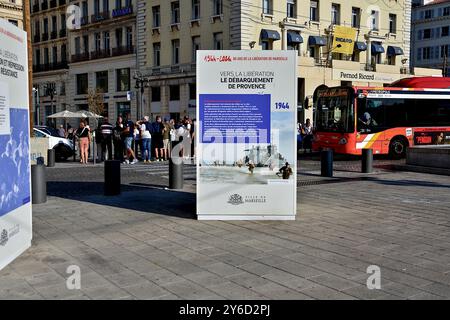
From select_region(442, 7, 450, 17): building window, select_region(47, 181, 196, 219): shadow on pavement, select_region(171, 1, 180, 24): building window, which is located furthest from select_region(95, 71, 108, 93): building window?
select_region(442, 7, 450, 17): building window

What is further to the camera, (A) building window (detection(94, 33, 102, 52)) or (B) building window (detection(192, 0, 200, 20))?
(A) building window (detection(94, 33, 102, 52))

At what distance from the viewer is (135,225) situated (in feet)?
27.6

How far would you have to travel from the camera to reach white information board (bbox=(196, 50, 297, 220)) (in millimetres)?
8312

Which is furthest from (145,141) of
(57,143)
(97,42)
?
(97,42)

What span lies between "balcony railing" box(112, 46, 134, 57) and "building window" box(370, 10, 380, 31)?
22578 millimetres

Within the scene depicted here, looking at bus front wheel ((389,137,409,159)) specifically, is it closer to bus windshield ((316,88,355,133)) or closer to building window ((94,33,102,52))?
bus windshield ((316,88,355,133))

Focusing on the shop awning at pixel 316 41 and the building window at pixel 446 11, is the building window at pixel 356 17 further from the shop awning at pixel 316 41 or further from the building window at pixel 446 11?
the building window at pixel 446 11

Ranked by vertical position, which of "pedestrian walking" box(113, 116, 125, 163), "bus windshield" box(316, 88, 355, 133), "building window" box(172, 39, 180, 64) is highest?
"building window" box(172, 39, 180, 64)

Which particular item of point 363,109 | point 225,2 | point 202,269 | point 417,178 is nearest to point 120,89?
point 225,2

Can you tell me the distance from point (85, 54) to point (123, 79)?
7.39 metres

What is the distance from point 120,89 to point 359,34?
23.3 metres

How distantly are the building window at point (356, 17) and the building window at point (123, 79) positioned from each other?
21.7 metres

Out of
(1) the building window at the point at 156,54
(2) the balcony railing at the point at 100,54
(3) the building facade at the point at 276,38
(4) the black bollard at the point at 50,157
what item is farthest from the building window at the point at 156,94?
(4) the black bollard at the point at 50,157

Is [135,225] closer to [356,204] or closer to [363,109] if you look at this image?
[356,204]
